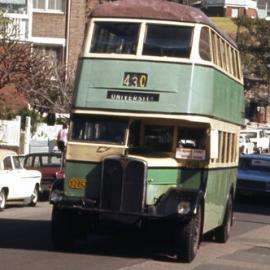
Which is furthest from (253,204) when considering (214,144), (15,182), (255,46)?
(255,46)

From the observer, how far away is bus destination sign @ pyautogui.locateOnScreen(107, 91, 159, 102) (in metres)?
14.5

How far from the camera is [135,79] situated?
14.6 m

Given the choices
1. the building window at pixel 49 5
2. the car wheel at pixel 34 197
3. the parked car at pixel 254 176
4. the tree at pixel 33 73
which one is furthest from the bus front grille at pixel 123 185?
the building window at pixel 49 5

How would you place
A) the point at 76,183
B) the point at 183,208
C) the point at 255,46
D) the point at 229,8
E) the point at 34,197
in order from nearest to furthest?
the point at 183,208 < the point at 76,183 < the point at 34,197 < the point at 255,46 < the point at 229,8

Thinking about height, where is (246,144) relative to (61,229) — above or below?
above

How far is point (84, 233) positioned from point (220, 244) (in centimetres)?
352

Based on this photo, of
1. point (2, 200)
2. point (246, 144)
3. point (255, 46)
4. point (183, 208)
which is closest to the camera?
point (183, 208)

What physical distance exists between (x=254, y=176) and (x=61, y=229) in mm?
15894

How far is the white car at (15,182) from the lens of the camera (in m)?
24.2

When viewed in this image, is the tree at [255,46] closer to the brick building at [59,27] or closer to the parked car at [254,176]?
the brick building at [59,27]

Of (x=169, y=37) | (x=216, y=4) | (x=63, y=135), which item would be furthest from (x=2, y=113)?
(x=216, y=4)

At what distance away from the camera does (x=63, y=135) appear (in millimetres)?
29312

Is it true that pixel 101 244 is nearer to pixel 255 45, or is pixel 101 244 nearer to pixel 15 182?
pixel 15 182

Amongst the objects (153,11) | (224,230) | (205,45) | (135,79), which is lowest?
(224,230)
